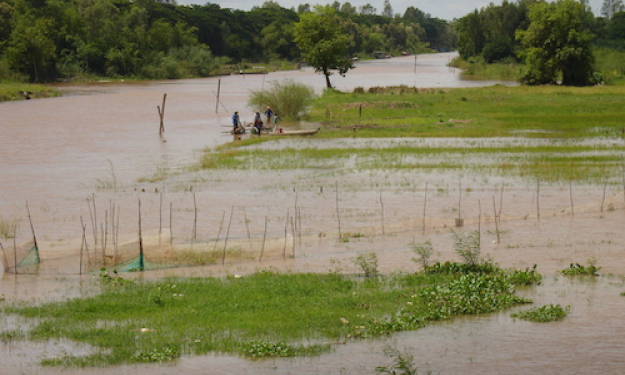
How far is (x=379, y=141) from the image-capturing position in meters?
34.4

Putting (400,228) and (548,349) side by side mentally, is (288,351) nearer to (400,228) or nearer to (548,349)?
(548,349)

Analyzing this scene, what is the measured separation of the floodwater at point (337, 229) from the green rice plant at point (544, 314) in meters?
0.12

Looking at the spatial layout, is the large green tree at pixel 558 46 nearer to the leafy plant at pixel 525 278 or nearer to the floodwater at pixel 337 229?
the floodwater at pixel 337 229

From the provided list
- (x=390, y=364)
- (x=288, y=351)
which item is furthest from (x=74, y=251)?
(x=390, y=364)

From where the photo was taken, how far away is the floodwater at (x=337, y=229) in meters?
9.66

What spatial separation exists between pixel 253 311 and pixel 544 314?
4.14 metres

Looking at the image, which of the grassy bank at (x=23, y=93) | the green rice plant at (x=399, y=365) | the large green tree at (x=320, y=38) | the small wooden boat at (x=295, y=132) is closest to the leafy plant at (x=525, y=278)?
the green rice plant at (x=399, y=365)

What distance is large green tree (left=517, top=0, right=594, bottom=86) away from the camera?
6284 centimetres

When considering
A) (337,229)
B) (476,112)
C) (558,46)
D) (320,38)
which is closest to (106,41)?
(320,38)

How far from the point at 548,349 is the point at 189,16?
15827cm

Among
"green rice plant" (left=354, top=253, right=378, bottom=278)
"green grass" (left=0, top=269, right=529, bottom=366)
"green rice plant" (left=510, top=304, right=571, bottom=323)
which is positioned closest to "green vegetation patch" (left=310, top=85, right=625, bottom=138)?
"green rice plant" (left=354, top=253, right=378, bottom=278)

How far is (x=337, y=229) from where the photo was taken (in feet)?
57.9

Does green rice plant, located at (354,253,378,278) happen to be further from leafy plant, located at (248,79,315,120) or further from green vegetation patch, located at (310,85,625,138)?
leafy plant, located at (248,79,315,120)

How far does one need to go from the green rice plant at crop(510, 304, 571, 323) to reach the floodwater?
0.12 meters
